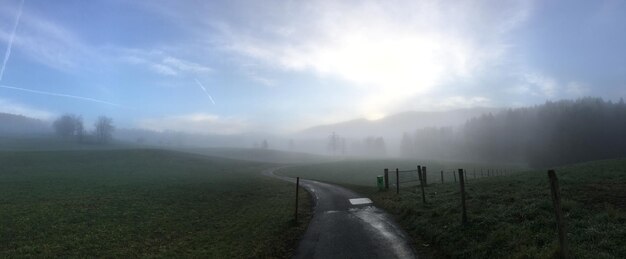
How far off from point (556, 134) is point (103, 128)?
201787 mm

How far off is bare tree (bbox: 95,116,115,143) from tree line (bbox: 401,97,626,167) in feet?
612

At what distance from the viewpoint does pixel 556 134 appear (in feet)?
378

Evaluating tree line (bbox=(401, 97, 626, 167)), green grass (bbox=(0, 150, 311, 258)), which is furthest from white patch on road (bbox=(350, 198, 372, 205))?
tree line (bbox=(401, 97, 626, 167))

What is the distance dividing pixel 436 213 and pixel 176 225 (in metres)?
16.0

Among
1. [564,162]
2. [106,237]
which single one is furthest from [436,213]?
[564,162]

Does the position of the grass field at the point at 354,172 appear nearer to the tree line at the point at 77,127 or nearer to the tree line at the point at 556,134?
the tree line at the point at 556,134

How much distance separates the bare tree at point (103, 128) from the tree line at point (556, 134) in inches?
7348

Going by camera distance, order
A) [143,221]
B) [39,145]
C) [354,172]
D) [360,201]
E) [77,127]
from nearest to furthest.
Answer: [143,221] < [360,201] < [354,172] < [39,145] < [77,127]

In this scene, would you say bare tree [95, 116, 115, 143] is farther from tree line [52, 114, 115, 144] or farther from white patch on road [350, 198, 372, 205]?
white patch on road [350, 198, 372, 205]

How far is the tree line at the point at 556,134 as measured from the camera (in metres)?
107

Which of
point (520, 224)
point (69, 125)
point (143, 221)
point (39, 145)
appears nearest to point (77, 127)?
point (69, 125)

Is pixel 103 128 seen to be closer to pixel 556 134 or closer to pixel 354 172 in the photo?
pixel 354 172

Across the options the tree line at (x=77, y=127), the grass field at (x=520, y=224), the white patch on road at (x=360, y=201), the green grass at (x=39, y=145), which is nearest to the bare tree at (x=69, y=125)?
the tree line at (x=77, y=127)

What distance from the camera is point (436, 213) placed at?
17734 mm
